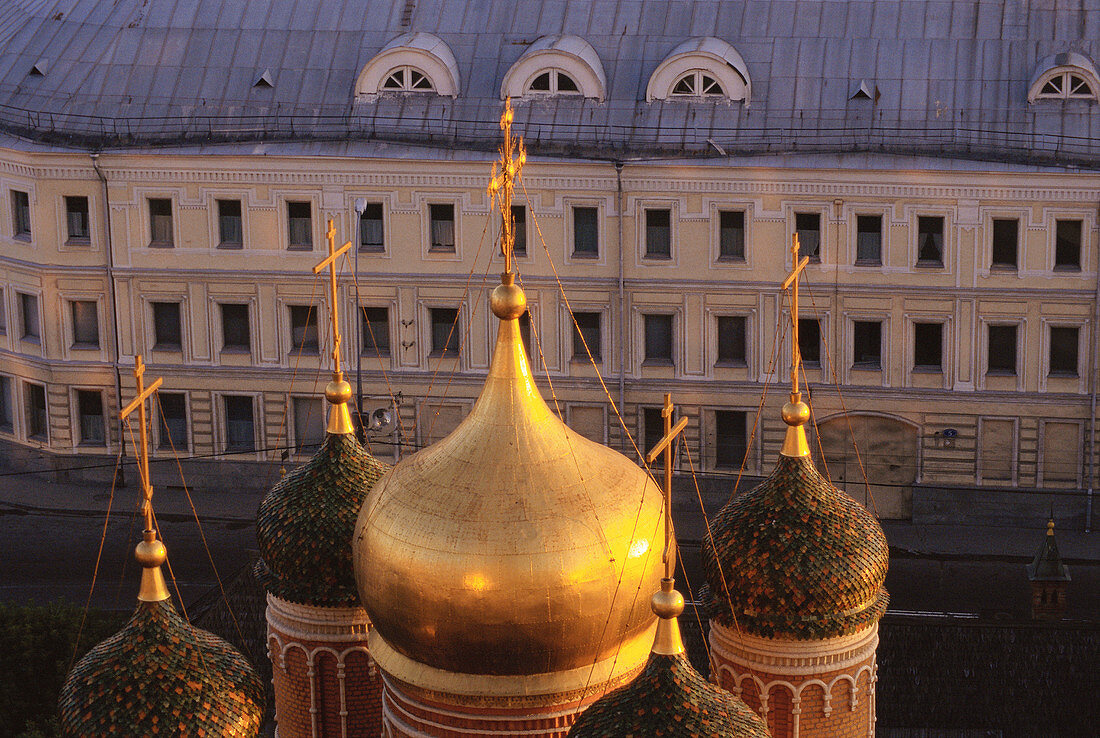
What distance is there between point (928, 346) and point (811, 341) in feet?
10.7

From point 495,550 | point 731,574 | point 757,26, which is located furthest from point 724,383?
point 495,550

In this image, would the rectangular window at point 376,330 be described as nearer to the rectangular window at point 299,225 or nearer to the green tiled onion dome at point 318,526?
the rectangular window at point 299,225

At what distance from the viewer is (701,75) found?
205ft

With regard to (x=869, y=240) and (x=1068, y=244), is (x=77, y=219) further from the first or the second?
(x=1068, y=244)

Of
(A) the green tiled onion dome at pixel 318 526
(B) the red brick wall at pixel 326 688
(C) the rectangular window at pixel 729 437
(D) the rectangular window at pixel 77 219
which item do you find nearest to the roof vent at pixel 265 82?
(D) the rectangular window at pixel 77 219

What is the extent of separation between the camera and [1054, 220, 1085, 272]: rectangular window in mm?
59594

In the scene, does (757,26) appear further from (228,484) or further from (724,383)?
(228,484)

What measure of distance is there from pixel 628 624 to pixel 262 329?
38.9 m

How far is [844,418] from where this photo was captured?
61438 mm

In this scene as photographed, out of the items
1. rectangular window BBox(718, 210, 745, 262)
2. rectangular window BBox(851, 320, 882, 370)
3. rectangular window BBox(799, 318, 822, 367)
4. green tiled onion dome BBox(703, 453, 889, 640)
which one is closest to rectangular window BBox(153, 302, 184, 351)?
rectangular window BBox(718, 210, 745, 262)

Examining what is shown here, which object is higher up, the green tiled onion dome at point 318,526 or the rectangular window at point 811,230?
the rectangular window at point 811,230

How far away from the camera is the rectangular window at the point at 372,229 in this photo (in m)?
63.0

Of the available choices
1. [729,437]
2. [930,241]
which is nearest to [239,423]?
[729,437]

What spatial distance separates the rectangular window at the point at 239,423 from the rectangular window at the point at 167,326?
2.22 metres
